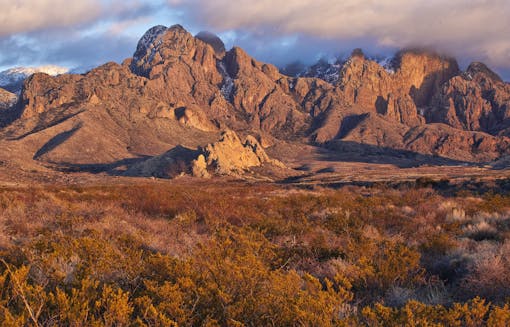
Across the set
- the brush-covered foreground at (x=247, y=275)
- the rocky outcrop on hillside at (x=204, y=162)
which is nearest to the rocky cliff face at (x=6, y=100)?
the rocky outcrop on hillside at (x=204, y=162)

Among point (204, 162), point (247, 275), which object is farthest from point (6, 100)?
point (247, 275)

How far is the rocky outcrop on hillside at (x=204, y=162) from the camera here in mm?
87938

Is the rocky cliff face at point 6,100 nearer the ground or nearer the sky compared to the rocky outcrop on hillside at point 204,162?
nearer the sky

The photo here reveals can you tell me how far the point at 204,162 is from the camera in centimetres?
9206

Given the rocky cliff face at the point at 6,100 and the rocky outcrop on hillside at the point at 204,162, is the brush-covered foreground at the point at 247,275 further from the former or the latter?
the rocky cliff face at the point at 6,100

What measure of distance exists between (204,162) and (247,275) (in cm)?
8759

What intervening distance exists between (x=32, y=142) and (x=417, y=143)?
524 ft

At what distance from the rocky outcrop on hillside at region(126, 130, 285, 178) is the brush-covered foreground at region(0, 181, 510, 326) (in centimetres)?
7321

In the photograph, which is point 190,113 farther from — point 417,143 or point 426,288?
point 426,288

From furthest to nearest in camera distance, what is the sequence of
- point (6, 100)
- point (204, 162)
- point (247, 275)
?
1. point (6, 100)
2. point (204, 162)
3. point (247, 275)

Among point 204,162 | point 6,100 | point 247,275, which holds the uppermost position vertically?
point 6,100

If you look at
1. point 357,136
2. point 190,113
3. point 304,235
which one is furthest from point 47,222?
point 357,136

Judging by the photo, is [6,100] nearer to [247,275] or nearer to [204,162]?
[204,162]

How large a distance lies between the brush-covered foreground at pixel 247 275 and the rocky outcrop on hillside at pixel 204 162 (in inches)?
2882
